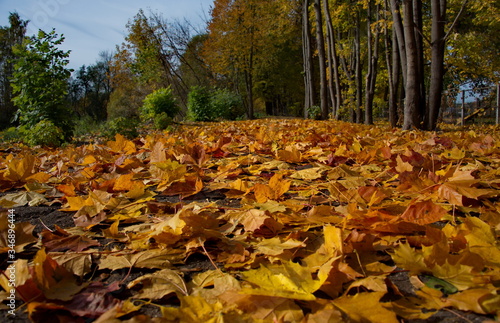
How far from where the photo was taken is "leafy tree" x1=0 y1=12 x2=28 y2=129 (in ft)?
52.3

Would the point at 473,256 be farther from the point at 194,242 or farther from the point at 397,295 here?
the point at 194,242

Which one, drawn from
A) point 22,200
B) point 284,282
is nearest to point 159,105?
point 22,200

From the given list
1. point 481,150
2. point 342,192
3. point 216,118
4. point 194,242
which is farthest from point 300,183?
point 216,118

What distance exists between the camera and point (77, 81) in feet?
152

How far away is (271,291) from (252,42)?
21.6 meters

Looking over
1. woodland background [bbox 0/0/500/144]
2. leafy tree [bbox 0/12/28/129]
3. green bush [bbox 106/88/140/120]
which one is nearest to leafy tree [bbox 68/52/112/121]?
woodland background [bbox 0/0/500/144]

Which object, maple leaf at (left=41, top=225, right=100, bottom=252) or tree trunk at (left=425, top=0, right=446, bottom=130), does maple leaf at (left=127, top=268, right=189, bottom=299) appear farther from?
tree trunk at (left=425, top=0, right=446, bottom=130)

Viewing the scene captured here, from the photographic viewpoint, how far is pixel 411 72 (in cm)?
534

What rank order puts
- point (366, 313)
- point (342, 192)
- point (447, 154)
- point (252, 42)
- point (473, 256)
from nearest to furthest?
point (366, 313) → point (473, 256) → point (342, 192) → point (447, 154) → point (252, 42)

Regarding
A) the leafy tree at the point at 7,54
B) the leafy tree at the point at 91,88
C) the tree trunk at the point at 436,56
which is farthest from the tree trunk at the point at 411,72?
the leafy tree at the point at 91,88

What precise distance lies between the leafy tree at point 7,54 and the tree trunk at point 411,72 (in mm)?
14533

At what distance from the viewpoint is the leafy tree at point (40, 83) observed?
5883 millimetres

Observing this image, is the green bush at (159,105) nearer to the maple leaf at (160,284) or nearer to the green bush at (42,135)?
the green bush at (42,135)

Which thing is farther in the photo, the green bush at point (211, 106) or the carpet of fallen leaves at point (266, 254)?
the green bush at point (211, 106)
